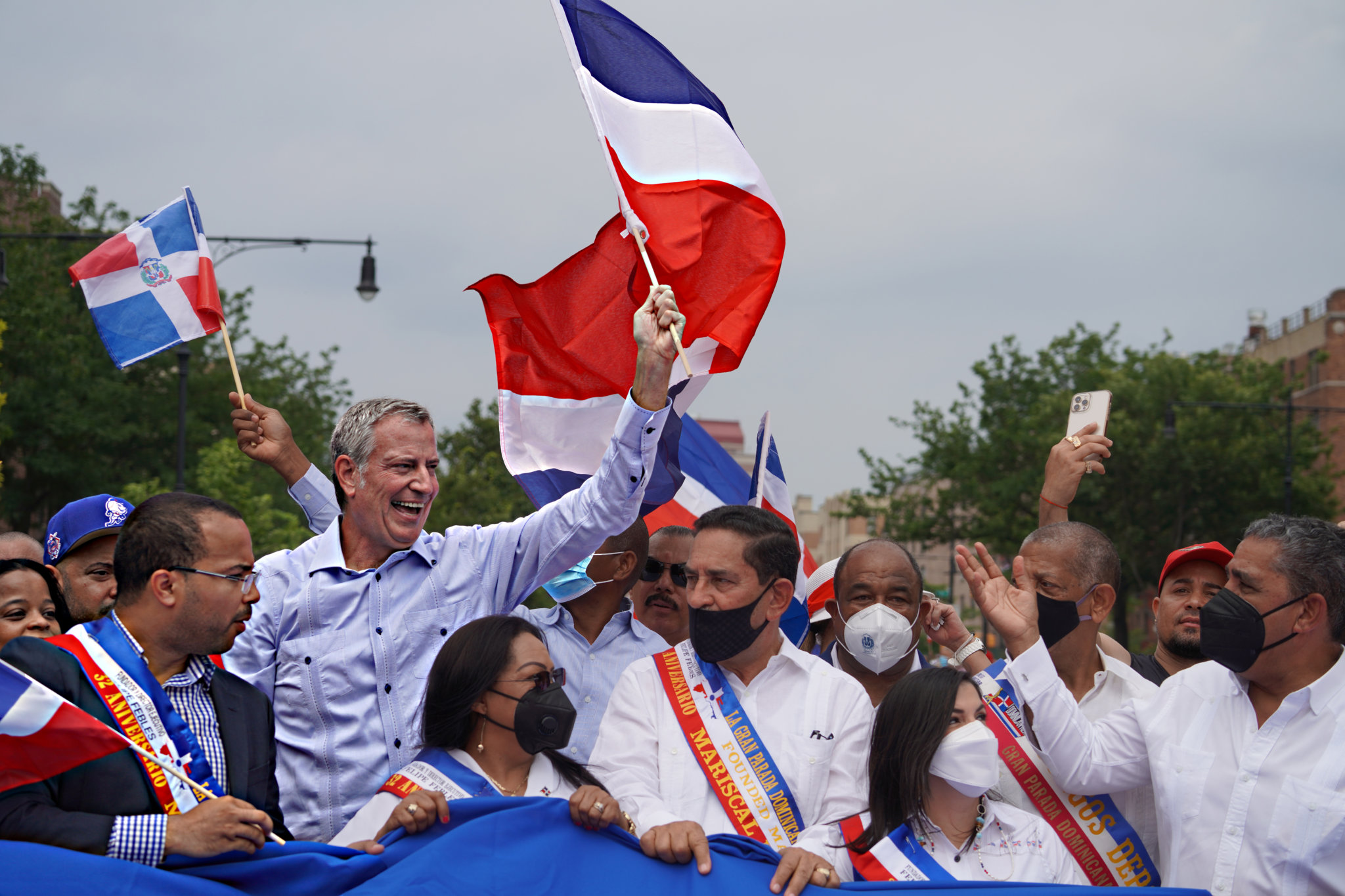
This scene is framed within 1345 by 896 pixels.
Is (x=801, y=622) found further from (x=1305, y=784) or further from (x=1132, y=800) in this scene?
(x=1305, y=784)

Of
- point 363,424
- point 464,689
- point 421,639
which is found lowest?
point 464,689

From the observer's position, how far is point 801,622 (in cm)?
639

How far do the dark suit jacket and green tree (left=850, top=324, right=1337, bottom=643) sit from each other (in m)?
29.7

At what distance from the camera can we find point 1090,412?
5277 mm

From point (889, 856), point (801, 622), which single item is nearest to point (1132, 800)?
point (889, 856)

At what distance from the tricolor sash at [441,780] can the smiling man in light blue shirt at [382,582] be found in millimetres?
348

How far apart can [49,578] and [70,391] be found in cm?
2812

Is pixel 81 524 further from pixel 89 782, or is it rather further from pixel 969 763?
pixel 969 763

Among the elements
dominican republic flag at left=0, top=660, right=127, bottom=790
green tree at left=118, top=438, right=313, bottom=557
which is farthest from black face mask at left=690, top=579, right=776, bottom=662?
green tree at left=118, top=438, right=313, bottom=557

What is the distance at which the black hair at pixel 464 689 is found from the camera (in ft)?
12.7

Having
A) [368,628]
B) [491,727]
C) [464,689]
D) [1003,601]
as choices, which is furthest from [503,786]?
[1003,601]

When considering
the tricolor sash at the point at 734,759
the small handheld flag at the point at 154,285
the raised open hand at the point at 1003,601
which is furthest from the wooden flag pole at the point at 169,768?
the small handheld flag at the point at 154,285

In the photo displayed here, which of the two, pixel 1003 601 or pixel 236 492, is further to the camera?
pixel 236 492

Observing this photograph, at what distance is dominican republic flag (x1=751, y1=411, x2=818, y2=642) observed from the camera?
6359 millimetres
